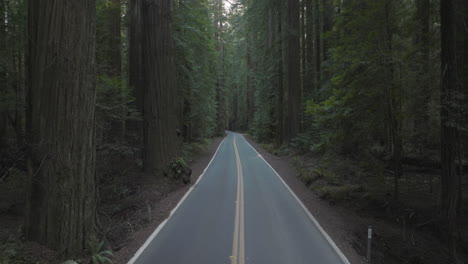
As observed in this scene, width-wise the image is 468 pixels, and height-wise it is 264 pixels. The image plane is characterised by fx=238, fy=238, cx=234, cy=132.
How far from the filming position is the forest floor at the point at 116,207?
4.23m

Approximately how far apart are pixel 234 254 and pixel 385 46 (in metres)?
7.97

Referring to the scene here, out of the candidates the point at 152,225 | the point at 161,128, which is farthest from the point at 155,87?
the point at 152,225

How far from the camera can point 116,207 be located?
7691mm

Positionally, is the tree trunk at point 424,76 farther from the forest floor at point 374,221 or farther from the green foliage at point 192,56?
the green foliage at point 192,56

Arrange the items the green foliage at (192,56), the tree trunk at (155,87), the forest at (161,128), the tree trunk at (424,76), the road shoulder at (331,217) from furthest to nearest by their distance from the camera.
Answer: the green foliage at (192,56), the tree trunk at (155,87), the tree trunk at (424,76), the road shoulder at (331,217), the forest at (161,128)

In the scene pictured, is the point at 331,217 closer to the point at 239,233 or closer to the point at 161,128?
the point at 239,233

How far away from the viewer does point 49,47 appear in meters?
4.28

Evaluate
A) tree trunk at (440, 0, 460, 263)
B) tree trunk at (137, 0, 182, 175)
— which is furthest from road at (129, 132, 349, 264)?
tree trunk at (440, 0, 460, 263)

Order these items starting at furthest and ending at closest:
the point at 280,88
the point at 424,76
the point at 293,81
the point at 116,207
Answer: the point at 280,88 < the point at 293,81 < the point at 116,207 < the point at 424,76

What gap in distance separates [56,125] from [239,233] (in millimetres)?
4578

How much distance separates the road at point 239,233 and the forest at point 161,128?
0.82 meters

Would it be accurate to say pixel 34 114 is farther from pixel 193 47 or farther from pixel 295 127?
pixel 295 127

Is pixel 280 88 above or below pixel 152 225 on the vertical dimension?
above

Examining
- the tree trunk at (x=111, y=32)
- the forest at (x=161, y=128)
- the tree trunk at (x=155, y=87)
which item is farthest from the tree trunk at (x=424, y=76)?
the tree trunk at (x=111, y=32)
